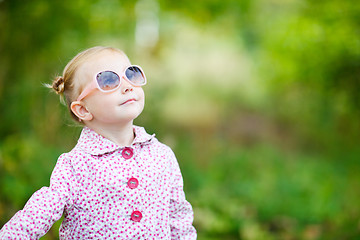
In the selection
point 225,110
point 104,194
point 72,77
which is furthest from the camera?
point 225,110

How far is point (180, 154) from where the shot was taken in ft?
21.0

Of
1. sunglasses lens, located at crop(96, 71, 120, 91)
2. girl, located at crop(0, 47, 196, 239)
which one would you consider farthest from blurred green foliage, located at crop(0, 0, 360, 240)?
sunglasses lens, located at crop(96, 71, 120, 91)

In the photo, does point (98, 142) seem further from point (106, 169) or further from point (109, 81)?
point (109, 81)

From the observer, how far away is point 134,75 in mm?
1880

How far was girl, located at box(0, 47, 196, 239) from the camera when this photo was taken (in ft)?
5.85

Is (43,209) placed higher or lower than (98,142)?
lower

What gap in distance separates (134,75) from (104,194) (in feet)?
1.65

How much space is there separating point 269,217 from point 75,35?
15.3ft

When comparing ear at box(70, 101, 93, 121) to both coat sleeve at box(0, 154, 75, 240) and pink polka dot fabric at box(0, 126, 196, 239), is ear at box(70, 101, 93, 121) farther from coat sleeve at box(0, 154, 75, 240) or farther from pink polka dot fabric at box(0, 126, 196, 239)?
coat sleeve at box(0, 154, 75, 240)

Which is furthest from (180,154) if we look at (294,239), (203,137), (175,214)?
(175,214)

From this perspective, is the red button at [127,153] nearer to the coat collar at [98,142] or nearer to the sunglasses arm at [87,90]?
the coat collar at [98,142]

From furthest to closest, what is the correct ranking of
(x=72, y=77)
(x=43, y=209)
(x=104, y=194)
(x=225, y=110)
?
(x=225, y=110) → (x=72, y=77) → (x=104, y=194) → (x=43, y=209)

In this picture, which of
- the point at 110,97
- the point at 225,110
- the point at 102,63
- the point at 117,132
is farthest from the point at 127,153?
the point at 225,110

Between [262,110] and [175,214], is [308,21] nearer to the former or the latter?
[262,110]
